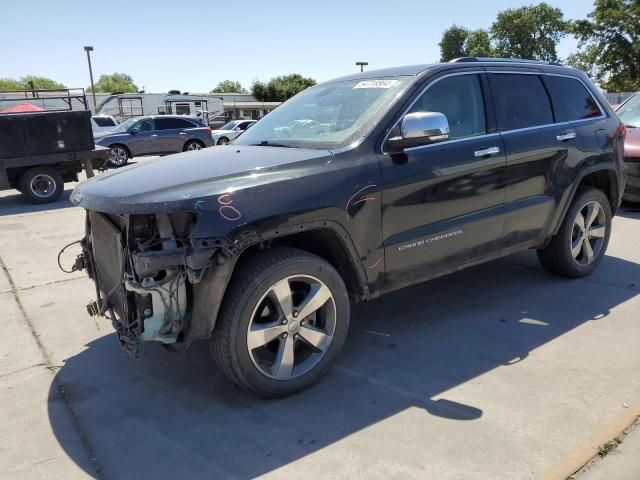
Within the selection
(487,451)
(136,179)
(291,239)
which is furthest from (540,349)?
(136,179)

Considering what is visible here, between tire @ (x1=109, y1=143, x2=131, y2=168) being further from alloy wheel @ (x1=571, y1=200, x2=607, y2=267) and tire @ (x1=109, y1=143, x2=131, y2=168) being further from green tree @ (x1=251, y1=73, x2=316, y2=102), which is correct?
green tree @ (x1=251, y1=73, x2=316, y2=102)

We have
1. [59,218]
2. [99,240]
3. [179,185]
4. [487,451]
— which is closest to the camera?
[487,451]

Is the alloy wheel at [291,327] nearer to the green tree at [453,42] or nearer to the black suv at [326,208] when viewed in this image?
the black suv at [326,208]

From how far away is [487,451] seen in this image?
2611mm

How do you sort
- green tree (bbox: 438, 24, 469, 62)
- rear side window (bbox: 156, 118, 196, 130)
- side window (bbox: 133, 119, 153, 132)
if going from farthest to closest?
green tree (bbox: 438, 24, 469, 62), rear side window (bbox: 156, 118, 196, 130), side window (bbox: 133, 119, 153, 132)

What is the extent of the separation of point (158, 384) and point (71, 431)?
0.59m

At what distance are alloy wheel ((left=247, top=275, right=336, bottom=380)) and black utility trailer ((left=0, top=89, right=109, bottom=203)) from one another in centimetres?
931

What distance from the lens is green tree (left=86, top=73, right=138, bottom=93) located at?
118m

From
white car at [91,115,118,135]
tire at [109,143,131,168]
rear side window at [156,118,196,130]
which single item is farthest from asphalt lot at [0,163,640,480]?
white car at [91,115,118,135]

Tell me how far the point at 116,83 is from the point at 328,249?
137m

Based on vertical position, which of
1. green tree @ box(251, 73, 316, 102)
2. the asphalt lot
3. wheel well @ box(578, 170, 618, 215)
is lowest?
the asphalt lot

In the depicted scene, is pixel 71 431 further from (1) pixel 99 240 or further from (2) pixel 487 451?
(2) pixel 487 451

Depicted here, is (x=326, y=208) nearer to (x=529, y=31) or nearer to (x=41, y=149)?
(x=41, y=149)

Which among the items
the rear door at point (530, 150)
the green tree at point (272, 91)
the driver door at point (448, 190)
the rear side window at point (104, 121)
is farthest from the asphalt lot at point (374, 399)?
the green tree at point (272, 91)
